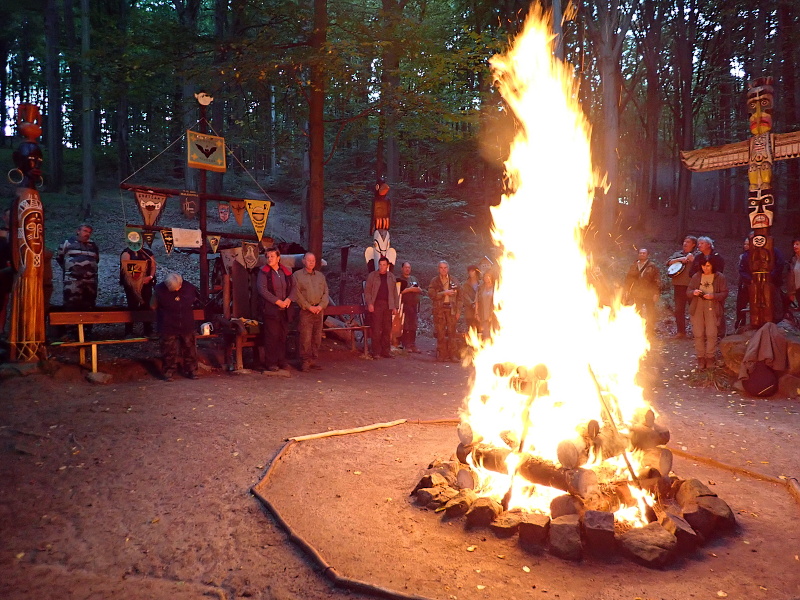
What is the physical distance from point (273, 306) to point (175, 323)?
1630mm

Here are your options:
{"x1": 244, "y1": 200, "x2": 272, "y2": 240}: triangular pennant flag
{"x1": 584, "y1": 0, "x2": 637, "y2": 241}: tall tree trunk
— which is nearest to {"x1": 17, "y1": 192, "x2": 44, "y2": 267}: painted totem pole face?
{"x1": 244, "y1": 200, "x2": 272, "y2": 240}: triangular pennant flag

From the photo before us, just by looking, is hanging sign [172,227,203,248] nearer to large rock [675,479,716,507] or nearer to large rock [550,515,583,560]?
large rock [550,515,583,560]

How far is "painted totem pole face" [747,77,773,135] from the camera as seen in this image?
30.0 feet

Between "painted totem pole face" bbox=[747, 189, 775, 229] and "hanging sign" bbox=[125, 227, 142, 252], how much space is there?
10.3m

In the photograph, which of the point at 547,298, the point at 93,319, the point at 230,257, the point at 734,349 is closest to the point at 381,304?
the point at 230,257

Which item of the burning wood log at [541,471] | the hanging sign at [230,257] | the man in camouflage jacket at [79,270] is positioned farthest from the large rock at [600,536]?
the man in camouflage jacket at [79,270]

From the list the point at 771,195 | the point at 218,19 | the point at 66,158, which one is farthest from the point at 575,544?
the point at 66,158

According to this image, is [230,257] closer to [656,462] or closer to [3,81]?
[656,462]

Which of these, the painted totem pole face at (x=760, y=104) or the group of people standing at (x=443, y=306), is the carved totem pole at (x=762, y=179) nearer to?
the painted totem pole face at (x=760, y=104)

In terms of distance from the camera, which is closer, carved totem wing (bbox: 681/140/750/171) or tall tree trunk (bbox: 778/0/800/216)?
carved totem wing (bbox: 681/140/750/171)

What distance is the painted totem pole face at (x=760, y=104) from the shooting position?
915 centimetres

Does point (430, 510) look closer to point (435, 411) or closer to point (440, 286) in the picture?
point (435, 411)

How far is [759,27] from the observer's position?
2170 cm

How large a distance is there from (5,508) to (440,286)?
880cm
